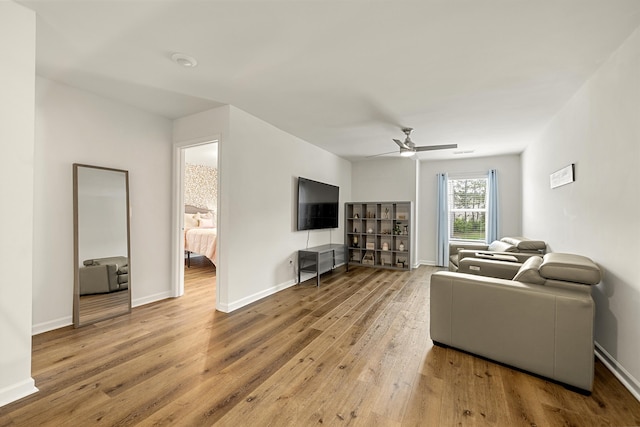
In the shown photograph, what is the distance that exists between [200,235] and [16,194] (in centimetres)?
373

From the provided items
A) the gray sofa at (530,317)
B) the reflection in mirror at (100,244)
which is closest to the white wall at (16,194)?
the reflection in mirror at (100,244)

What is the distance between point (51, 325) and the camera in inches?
106

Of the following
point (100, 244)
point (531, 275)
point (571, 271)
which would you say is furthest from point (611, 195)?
point (100, 244)

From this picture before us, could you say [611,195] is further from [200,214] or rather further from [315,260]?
[200,214]

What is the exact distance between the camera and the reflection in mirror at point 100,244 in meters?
2.86

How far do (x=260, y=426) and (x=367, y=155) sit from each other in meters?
5.11

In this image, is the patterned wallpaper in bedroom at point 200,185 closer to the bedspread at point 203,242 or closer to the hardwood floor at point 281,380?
the bedspread at point 203,242

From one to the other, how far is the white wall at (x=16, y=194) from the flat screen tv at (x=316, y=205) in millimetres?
3154

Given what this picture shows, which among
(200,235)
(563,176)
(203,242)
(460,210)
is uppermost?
(563,176)

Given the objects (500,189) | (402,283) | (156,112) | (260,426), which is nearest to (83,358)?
(260,426)

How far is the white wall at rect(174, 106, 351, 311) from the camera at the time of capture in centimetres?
330

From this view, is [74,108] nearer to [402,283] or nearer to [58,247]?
[58,247]

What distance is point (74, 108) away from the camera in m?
2.83

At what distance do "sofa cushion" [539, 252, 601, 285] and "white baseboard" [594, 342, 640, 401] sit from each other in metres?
0.63
